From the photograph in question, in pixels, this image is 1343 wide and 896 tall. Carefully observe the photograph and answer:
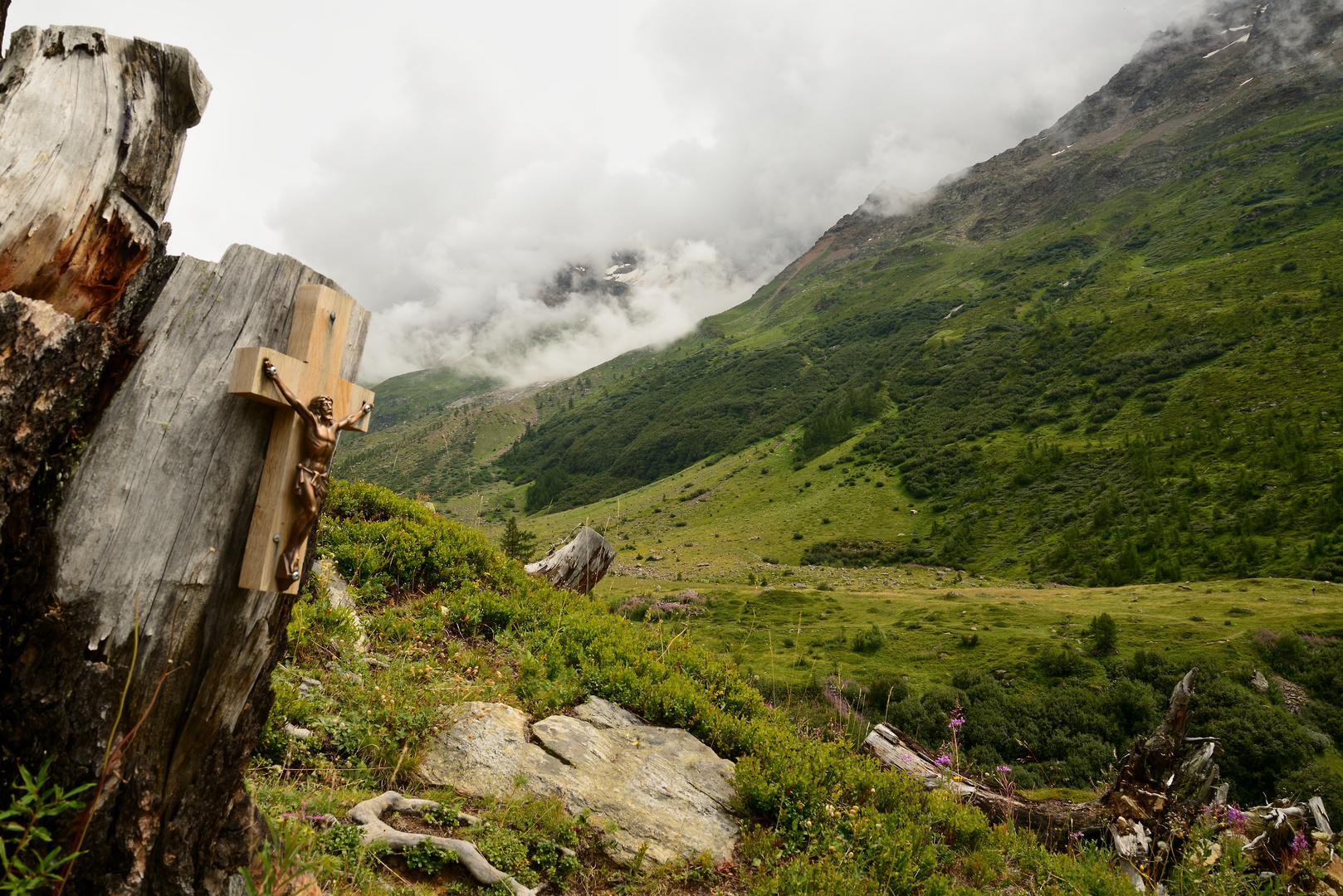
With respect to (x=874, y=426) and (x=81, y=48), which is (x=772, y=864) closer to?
(x=81, y=48)

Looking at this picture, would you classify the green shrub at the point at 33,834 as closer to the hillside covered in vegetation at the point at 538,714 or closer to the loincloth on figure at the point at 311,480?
the hillside covered in vegetation at the point at 538,714

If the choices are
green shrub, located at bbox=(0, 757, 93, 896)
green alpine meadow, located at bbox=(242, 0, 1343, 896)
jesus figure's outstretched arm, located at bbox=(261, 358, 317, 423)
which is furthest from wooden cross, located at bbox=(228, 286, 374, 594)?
green alpine meadow, located at bbox=(242, 0, 1343, 896)

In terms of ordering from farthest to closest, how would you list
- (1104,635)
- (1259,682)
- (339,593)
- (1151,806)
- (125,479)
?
(1104,635), (1259,682), (339,593), (1151,806), (125,479)

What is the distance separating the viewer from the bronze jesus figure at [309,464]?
9.05 feet

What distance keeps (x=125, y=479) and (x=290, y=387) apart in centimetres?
72

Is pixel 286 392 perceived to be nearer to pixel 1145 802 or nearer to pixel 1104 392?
pixel 1145 802

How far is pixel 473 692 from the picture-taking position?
6211 millimetres

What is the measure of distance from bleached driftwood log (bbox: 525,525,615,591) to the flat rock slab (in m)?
6.56

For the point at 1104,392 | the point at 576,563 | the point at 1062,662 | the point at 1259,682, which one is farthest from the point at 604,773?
the point at 1104,392

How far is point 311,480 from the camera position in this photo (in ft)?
9.39

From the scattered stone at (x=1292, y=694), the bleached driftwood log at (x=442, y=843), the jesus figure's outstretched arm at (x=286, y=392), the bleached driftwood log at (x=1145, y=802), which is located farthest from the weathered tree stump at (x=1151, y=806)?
the scattered stone at (x=1292, y=694)

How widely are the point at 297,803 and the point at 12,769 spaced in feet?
6.43

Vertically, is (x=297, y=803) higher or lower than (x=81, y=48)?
lower

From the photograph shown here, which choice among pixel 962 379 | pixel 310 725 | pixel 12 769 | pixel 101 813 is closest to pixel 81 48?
pixel 12 769
